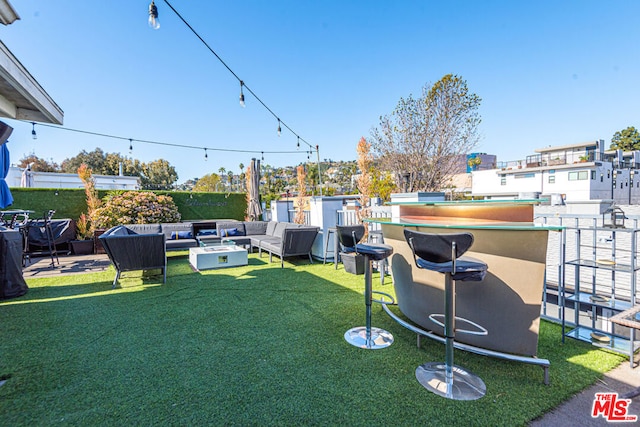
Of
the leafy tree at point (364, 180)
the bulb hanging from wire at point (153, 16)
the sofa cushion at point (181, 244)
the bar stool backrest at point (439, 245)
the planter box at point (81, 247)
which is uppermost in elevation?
the bulb hanging from wire at point (153, 16)

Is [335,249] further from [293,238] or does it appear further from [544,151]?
[544,151]

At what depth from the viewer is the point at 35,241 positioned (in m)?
7.55

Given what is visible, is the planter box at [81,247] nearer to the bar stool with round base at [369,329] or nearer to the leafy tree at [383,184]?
the bar stool with round base at [369,329]

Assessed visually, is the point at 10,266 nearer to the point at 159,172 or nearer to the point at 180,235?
the point at 180,235

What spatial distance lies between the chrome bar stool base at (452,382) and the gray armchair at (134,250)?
4380 millimetres

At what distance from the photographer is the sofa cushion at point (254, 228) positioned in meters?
8.79

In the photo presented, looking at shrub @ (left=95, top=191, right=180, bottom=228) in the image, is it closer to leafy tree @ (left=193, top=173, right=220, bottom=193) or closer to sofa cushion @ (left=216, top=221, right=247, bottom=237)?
sofa cushion @ (left=216, top=221, right=247, bottom=237)

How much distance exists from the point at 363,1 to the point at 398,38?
2.36 m

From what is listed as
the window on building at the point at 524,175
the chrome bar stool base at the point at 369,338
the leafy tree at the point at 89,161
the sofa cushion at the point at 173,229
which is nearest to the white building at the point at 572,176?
the window on building at the point at 524,175

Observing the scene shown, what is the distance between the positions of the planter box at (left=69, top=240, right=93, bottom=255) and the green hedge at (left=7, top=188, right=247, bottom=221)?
2.28 m

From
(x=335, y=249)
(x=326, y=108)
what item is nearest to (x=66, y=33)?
(x=335, y=249)

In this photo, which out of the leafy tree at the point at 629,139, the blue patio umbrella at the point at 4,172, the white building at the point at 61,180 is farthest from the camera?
the leafy tree at the point at 629,139

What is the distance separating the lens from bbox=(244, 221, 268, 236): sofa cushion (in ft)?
28.8

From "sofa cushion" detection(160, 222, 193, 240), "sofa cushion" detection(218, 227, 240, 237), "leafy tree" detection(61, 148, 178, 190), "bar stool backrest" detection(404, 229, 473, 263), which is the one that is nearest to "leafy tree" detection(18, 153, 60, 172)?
"leafy tree" detection(61, 148, 178, 190)
